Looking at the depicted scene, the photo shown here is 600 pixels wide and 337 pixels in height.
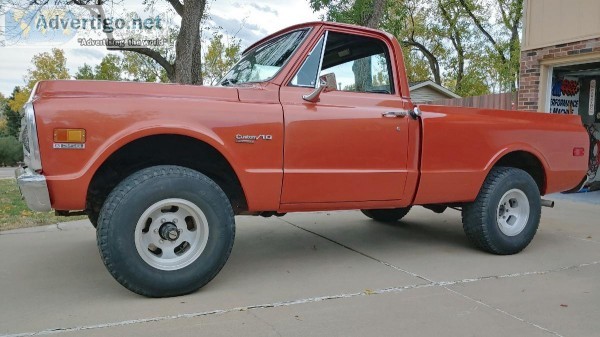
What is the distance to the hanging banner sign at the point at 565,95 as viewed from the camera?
9.23 m

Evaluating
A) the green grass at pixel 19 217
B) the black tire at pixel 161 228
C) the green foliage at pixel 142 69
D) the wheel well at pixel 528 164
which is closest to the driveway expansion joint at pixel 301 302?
the black tire at pixel 161 228

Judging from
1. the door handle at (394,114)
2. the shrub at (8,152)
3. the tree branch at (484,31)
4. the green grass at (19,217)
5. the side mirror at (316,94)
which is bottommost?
the shrub at (8,152)

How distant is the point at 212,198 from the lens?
345cm

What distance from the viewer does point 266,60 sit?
169 inches

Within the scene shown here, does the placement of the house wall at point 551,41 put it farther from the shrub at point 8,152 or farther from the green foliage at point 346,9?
the shrub at point 8,152

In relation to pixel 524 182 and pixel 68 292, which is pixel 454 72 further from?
pixel 68 292

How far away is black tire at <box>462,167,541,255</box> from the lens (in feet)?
15.4

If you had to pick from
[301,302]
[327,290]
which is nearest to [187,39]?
[327,290]

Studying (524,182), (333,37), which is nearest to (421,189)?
(524,182)

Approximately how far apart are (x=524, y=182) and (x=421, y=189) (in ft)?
4.10

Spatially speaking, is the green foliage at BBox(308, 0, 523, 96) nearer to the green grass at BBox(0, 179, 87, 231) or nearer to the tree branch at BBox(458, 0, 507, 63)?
the tree branch at BBox(458, 0, 507, 63)

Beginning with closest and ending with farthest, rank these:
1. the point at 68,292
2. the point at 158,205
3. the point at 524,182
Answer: the point at 158,205 → the point at 68,292 → the point at 524,182

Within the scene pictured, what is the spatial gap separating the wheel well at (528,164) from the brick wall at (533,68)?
13.5ft

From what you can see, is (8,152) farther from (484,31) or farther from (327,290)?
(327,290)
